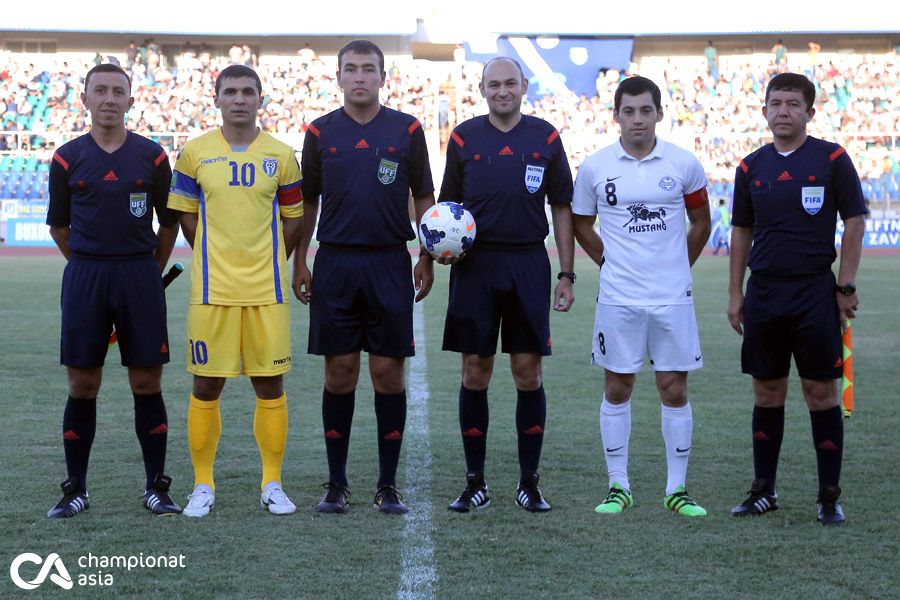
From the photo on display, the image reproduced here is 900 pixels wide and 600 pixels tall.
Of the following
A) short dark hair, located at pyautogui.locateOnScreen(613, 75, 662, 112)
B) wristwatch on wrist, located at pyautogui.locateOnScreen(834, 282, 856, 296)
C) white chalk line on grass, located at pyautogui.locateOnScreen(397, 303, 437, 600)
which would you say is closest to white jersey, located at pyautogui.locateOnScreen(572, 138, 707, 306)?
short dark hair, located at pyautogui.locateOnScreen(613, 75, 662, 112)

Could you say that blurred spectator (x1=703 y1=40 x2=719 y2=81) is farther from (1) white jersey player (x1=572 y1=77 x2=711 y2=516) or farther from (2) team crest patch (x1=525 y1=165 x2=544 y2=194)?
(2) team crest patch (x1=525 y1=165 x2=544 y2=194)

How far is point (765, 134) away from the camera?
32344 millimetres

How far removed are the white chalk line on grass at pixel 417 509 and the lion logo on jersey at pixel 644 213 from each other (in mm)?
1605

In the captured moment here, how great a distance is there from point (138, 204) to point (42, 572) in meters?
1.66

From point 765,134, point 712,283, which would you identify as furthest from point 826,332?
point 765,134

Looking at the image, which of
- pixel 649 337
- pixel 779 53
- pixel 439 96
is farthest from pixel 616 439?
pixel 779 53

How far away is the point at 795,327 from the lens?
5.15 m

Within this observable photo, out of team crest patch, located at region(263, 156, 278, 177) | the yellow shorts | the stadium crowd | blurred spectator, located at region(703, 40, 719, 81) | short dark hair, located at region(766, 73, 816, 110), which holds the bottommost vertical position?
the yellow shorts

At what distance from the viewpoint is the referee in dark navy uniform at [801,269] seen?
511cm

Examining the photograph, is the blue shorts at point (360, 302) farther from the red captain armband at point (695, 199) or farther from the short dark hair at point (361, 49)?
the red captain armband at point (695, 199)

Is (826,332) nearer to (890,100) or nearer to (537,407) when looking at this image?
(537,407)

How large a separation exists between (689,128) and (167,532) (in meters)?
31.4

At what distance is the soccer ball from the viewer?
16.9 ft

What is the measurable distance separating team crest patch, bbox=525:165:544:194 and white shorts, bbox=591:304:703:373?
0.62 metres
